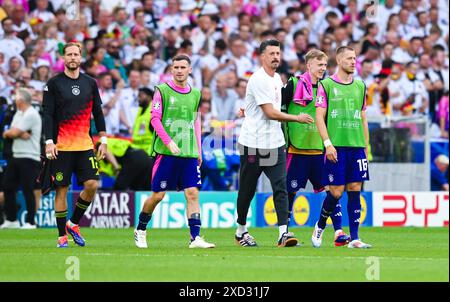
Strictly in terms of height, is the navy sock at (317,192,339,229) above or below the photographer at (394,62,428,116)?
below

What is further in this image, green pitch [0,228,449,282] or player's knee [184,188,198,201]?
player's knee [184,188,198,201]

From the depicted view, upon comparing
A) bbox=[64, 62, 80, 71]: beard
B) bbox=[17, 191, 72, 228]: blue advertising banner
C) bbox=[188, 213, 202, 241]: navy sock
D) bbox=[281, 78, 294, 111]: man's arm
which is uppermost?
bbox=[64, 62, 80, 71]: beard

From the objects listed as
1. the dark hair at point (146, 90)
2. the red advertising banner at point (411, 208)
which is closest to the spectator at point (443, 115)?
the red advertising banner at point (411, 208)

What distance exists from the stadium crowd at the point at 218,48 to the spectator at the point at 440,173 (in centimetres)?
164

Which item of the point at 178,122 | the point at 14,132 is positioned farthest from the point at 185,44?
the point at 178,122

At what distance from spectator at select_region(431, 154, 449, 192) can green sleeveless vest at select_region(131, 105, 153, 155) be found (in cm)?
591

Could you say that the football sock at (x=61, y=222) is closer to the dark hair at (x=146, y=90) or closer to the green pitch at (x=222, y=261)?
the green pitch at (x=222, y=261)

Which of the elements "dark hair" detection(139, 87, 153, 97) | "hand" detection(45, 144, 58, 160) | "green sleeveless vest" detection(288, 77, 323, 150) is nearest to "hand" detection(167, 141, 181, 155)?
"hand" detection(45, 144, 58, 160)

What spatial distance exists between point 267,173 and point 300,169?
1.11 metres

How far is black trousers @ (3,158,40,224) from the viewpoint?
19.5m

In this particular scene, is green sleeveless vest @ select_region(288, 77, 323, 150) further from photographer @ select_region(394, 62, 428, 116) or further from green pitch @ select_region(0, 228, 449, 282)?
photographer @ select_region(394, 62, 428, 116)

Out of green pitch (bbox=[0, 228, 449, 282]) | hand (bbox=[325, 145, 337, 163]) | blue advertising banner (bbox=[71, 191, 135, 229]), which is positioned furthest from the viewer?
blue advertising banner (bbox=[71, 191, 135, 229])

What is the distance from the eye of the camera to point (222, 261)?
38.5 feet
